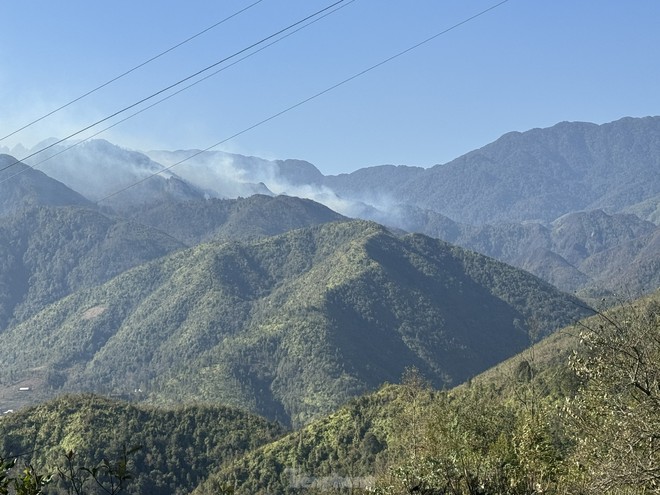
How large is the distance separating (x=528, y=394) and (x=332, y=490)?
80.1 ft

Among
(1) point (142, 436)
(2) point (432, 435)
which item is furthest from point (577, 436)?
(1) point (142, 436)

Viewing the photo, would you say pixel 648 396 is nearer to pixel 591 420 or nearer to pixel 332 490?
pixel 591 420

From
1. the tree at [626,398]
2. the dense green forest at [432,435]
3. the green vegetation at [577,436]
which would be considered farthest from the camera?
the dense green forest at [432,435]

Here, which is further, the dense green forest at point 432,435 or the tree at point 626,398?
the dense green forest at point 432,435

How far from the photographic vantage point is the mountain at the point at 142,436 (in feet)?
374

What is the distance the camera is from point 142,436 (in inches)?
4872

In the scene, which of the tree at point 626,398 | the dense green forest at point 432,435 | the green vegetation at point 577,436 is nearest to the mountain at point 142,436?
the dense green forest at point 432,435

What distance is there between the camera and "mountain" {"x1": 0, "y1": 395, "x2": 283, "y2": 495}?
114062 mm

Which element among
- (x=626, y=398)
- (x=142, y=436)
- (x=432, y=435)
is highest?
(x=142, y=436)

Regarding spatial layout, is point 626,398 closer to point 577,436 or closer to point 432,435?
point 577,436

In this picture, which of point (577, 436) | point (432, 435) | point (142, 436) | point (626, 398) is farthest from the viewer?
point (142, 436)

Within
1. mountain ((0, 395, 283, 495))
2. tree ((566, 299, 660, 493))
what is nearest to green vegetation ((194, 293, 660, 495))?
tree ((566, 299, 660, 493))

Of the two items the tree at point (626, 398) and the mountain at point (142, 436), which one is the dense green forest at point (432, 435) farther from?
the mountain at point (142, 436)

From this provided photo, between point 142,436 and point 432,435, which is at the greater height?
point 142,436
